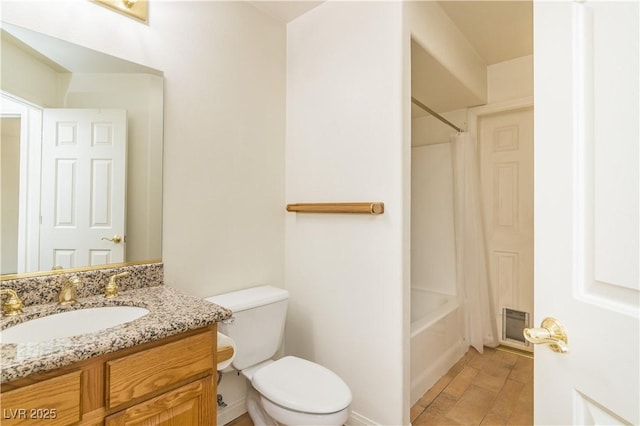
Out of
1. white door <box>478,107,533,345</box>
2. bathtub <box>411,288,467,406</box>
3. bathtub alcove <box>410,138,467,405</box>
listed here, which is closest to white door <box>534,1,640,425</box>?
bathtub <box>411,288,467,406</box>

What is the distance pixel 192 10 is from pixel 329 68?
787 millimetres

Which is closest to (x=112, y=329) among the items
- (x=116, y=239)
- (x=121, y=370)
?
(x=121, y=370)

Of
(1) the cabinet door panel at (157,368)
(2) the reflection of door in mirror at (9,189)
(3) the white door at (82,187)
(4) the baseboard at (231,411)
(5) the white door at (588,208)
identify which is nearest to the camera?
(5) the white door at (588,208)

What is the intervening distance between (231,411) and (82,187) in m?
1.41

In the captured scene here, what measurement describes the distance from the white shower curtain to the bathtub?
0.12 m

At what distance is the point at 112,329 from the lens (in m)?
0.93

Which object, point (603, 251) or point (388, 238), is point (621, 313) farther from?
point (388, 238)

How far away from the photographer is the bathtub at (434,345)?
6.48ft

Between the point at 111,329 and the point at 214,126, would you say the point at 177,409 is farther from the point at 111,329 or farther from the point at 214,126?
the point at 214,126

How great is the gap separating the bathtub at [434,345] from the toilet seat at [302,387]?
67 centimetres

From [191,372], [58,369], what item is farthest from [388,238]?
[58,369]

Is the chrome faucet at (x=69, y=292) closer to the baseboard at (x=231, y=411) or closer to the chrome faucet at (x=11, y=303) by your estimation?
the chrome faucet at (x=11, y=303)

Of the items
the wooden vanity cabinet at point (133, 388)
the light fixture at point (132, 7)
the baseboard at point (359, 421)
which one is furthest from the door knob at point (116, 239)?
the baseboard at point (359, 421)

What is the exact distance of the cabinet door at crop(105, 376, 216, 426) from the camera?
92 cm
